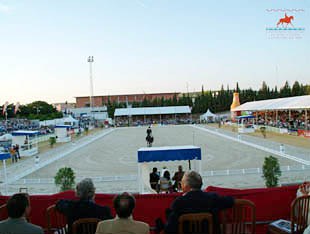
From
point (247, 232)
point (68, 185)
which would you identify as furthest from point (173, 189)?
point (247, 232)

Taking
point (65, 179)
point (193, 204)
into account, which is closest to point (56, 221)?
point (193, 204)

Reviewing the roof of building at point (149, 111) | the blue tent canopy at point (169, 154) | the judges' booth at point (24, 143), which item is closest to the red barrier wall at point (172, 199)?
the blue tent canopy at point (169, 154)

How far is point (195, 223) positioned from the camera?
2639 millimetres

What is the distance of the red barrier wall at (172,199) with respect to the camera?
154 inches

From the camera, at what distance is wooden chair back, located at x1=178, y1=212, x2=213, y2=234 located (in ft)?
8.54

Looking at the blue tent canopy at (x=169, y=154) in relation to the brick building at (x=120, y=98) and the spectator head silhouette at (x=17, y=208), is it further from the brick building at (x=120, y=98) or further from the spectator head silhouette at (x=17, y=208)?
the brick building at (x=120, y=98)

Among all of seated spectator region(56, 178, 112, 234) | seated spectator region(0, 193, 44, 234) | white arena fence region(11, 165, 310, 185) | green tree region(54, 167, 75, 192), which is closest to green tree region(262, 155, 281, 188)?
white arena fence region(11, 165, 310, 185)

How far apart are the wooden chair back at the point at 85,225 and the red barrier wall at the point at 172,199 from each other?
3.59ft

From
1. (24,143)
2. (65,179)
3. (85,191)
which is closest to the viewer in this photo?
(85,191)

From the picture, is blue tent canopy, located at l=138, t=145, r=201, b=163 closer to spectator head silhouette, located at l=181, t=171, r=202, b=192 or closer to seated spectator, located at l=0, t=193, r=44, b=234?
spectator head silhouette, located at l=181, t=171, r=202, b=192

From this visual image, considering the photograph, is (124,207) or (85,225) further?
(85,225)

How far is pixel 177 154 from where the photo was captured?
28.3ft

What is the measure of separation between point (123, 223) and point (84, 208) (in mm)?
617

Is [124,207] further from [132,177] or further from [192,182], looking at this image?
[132,177]
